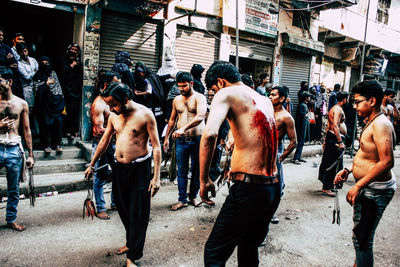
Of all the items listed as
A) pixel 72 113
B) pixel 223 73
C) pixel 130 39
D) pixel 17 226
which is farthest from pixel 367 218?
pixel 130 39

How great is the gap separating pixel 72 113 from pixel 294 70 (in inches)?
354

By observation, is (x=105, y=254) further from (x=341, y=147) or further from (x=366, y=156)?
(x=341, y=147)

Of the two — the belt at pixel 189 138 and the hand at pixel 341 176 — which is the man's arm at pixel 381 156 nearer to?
the hand at pixel 341 176

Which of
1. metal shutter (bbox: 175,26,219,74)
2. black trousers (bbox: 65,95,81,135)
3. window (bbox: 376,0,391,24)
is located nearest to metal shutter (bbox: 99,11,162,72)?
metal shutter (bbox: 175,26,219,74)

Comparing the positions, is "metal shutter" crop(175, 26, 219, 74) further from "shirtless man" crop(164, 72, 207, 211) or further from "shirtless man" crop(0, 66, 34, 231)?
"shirtless man" crop(0, 66, 34, 231)

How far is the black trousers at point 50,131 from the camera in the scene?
20.0 feet

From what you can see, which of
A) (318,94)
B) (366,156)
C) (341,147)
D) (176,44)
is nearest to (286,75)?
(318,94)

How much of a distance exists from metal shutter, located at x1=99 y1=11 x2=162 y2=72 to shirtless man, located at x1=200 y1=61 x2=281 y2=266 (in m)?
5.96

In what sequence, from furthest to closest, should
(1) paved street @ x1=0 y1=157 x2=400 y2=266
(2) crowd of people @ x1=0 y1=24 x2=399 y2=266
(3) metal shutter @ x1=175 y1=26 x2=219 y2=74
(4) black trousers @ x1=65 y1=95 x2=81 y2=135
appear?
(3) metal shutter @ x1=175 y1=26 x2=219 y2=74 → (4) black trousers @ x1=65 y1=95 x2=81 y2=135 → (1) paved street @ x1=0 y1=157 x2=400 y2=266 → (2) crowd of people @ x1=0 y1=24 x2=399 y2=266

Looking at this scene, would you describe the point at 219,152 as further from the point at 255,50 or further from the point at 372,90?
the point at 255,50

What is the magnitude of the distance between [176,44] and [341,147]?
17.9ft

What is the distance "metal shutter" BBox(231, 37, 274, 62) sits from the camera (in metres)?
10.4

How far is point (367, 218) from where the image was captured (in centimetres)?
268

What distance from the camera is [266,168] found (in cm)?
227
